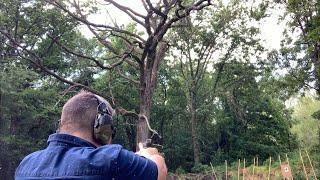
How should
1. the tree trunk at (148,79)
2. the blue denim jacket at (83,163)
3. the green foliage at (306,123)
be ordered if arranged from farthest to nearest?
the green foliage at (306,123) < the tree trunk at (148,79) < the blue denim jacket at (83,163)

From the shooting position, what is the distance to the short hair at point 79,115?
1.71 meters

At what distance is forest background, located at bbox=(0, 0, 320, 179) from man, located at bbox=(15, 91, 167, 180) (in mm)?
12054

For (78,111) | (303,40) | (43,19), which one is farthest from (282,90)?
(78,111)

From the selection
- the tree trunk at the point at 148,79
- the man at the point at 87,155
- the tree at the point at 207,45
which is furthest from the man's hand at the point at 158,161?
the tree at the point at 207,45

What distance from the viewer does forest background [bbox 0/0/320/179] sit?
62.6 feet

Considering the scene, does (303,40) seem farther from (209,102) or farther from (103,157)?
(103,157)

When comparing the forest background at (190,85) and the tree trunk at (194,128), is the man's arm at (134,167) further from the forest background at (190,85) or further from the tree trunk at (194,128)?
the tree trunk at (194,128)

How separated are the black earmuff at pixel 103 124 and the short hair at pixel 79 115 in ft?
0.06

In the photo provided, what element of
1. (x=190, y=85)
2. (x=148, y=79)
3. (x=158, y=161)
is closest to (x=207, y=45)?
(x=190, y=85)

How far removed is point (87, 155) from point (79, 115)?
0.61 feet

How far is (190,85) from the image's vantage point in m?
27.5

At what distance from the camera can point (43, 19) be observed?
21656 millimetres

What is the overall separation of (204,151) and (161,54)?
15.7m

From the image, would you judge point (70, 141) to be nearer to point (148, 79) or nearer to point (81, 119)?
point (81, 119)
